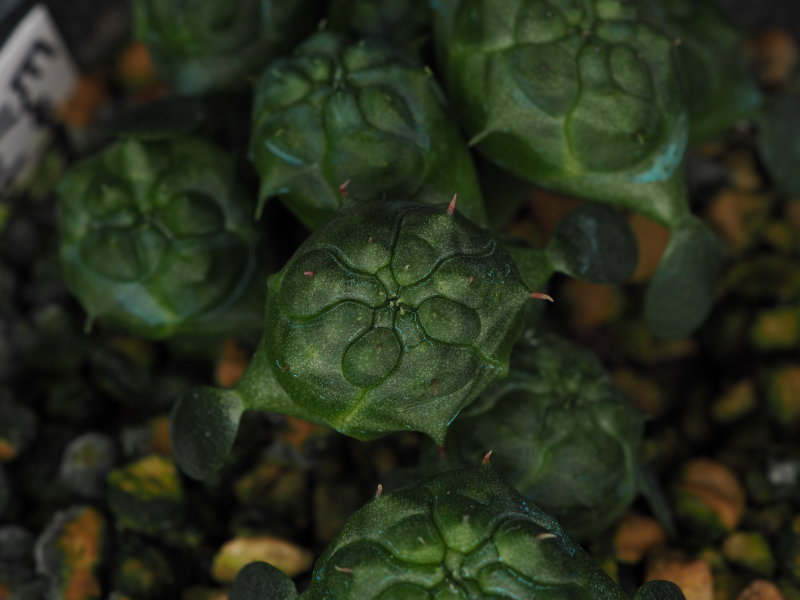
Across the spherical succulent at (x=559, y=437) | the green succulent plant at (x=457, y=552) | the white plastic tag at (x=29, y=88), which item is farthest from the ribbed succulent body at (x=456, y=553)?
the white plastic tag at (x=29, y=88)

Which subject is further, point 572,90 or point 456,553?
point 572,90

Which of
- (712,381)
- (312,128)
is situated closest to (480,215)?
(312,128)

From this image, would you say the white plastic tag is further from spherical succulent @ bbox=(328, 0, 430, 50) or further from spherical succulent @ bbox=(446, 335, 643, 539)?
spherical succulent @ bbox=(446, 335, 643, 539)

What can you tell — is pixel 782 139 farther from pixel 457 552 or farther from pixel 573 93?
pixel 457 552

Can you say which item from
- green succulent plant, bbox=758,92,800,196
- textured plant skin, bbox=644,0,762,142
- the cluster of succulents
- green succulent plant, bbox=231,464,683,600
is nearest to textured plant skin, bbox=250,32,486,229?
the cluster of succulents

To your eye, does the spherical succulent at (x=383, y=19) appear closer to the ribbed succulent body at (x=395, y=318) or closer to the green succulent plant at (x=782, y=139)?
the ribbed succulent body at (x=395, y=318)

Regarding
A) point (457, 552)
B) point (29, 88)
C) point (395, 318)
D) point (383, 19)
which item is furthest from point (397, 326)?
point (29, 88)

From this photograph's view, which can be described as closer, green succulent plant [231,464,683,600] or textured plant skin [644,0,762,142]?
green succulent plant [231,464,683,600]
